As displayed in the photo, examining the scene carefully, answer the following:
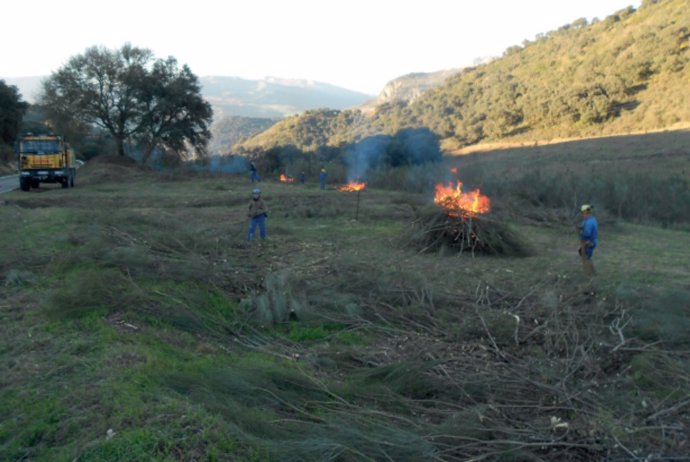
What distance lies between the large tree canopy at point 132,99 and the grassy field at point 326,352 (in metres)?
26.1

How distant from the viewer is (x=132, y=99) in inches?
1415

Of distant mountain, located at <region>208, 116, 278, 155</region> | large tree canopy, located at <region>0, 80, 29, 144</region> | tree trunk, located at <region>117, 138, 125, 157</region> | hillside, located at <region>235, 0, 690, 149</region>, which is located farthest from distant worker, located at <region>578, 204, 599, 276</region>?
distant mountain, located at <region>208, 116, 278, 155</region>

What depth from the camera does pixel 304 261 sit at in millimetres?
10586

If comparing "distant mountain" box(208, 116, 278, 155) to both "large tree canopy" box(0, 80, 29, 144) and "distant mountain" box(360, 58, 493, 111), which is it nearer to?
"distant mountain" box(360, 58, 493, 111)

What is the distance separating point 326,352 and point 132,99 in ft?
113

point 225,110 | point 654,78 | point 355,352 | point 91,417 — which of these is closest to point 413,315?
point 355,352

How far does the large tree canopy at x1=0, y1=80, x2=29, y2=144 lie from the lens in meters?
40.2

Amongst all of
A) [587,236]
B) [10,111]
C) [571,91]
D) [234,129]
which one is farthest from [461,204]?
[234,129]

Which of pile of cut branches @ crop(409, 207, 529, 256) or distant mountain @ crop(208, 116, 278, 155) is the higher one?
distant mountain @ crop(208, 116, 278, 155)

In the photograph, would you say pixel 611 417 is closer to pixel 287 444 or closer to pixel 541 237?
pixel 287 444

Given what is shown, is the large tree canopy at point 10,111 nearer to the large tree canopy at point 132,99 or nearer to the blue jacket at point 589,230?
the large tree canopy at point 132,99

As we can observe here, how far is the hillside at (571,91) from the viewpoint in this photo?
134 feet

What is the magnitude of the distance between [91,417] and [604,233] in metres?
14.8

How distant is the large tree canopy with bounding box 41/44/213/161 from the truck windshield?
11763 mm
